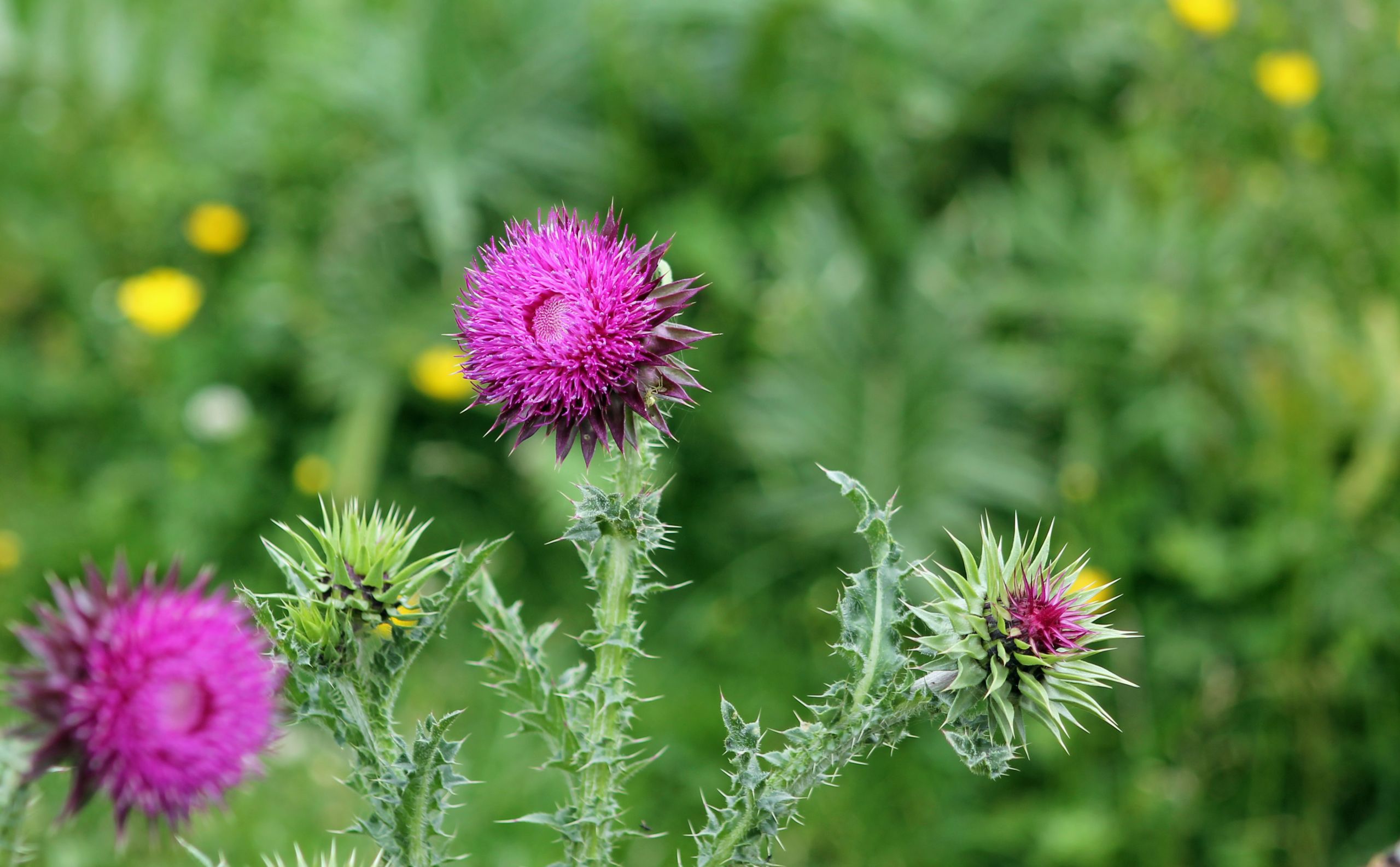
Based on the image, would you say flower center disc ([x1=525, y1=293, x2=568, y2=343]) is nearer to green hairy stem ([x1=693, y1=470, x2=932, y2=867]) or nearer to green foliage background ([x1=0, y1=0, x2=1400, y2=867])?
green hairy stem ([x1=693, y1=470, x2=932, y2=867])

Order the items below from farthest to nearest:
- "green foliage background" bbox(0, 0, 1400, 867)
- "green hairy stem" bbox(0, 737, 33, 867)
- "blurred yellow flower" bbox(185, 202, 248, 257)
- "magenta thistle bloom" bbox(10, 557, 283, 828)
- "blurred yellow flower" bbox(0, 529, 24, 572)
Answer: "blurred yellow flower" bbox(185, 202, 248, 257) → "blurred yellow flower" bbox(0, 529, 24, 572) → "green foliage background" bbox(0, 0, 1400, 867) → "green hairy stem" bbox(0, 737, 33, 867) → "magenta thistle bloom" bbox(10, 557, 283, 828)

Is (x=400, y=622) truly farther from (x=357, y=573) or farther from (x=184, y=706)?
(x=184, y=706)

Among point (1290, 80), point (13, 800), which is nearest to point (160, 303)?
point (13, 800)

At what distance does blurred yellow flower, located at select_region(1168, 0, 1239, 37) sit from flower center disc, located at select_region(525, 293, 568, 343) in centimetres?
408

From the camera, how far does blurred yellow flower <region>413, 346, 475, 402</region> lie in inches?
168

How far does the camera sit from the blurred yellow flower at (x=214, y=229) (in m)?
4.72

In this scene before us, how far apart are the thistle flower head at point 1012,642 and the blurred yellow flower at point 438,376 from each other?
124 inches

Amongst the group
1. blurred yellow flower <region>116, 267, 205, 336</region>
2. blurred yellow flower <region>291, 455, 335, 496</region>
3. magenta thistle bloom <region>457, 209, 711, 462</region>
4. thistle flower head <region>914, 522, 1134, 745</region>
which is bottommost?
thistle flower head <region>914, 522, 1134, 745</region>

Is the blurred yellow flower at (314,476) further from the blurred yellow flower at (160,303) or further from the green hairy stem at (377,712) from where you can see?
the green hairy stem at (377,712)

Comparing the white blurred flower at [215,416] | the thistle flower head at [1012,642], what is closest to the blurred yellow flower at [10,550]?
the white blurred flower at [215,416]

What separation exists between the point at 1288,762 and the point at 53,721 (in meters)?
3.38

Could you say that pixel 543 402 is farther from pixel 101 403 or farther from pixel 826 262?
pixel 101 403

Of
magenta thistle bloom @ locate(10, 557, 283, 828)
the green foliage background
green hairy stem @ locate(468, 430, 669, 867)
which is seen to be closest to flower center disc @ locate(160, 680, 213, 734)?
magenta thistle bloom @ locate(10, 557, 283, 828)

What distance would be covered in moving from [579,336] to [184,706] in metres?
0.50
